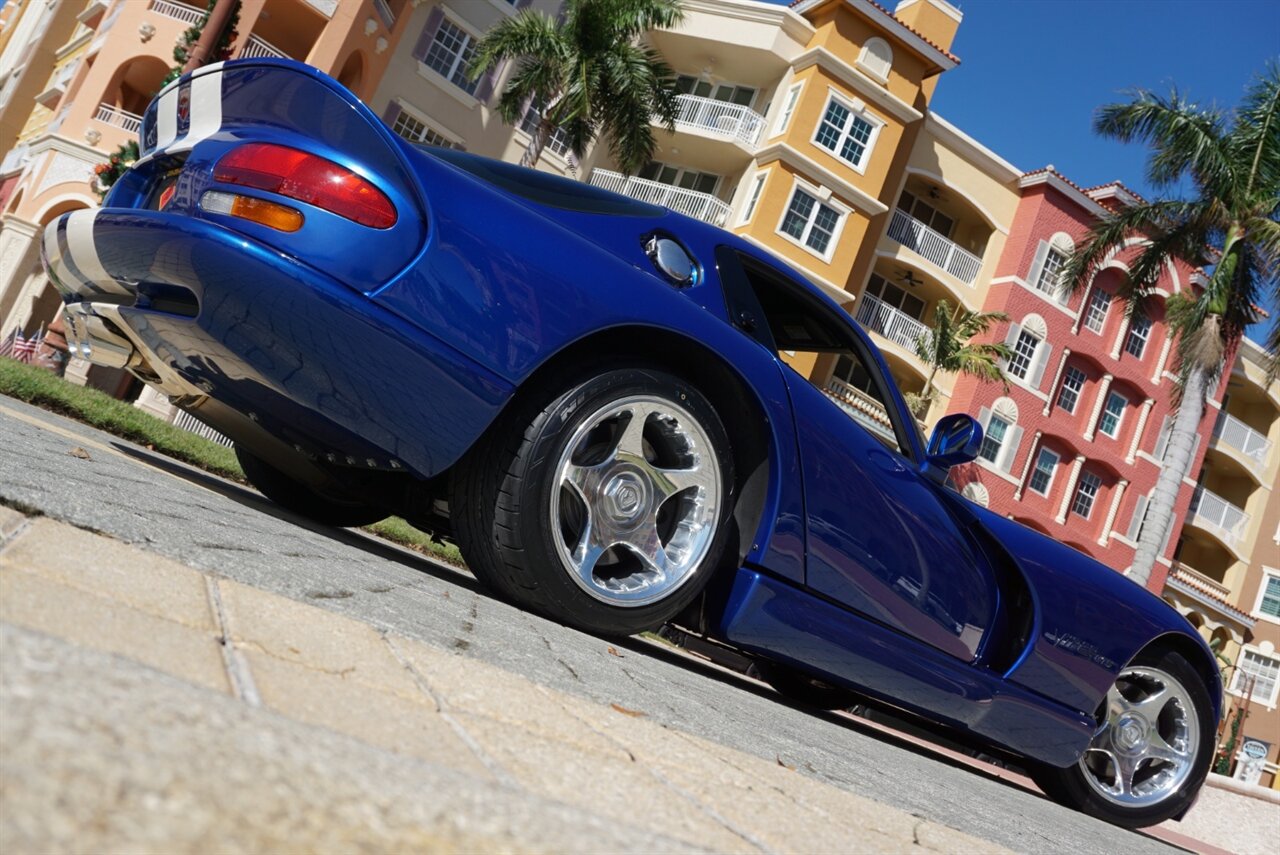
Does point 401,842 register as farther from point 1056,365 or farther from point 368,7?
point 1056,365

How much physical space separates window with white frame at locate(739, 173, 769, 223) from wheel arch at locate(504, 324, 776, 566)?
83.3ft

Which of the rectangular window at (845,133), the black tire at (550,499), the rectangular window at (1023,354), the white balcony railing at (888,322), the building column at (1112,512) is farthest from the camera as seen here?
the building column at (1112,512)

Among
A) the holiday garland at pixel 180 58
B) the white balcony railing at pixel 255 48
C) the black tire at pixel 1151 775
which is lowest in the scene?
the black tire at pixel 1151 775

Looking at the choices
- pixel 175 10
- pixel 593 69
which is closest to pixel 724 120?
pixel 593 69

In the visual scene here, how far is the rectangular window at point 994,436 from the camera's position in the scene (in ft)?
105

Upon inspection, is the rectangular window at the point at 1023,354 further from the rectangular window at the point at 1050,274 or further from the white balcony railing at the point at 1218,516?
the white balcony railing at the point at 1218,516

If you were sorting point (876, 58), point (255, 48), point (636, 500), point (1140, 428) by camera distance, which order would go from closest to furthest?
point (636, 500), point (255, 48), point (876, 58), point (1140, 428)

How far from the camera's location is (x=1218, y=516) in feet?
128

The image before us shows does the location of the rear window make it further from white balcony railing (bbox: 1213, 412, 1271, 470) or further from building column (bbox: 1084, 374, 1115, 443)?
white balcony railing (bbox: 1213, 412, 1271, 470)

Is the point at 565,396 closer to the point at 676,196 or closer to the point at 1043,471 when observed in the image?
the point at 676,196

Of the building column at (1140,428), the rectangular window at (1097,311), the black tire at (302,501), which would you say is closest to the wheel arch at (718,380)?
the black tire at (302,501)

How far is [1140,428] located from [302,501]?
118 feet

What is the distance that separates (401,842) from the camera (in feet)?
2.71

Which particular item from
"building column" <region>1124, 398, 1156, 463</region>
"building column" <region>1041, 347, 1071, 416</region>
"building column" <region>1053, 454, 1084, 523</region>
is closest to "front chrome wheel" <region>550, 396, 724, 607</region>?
"building column" <region>1041, 347, 1071, 416</region>
